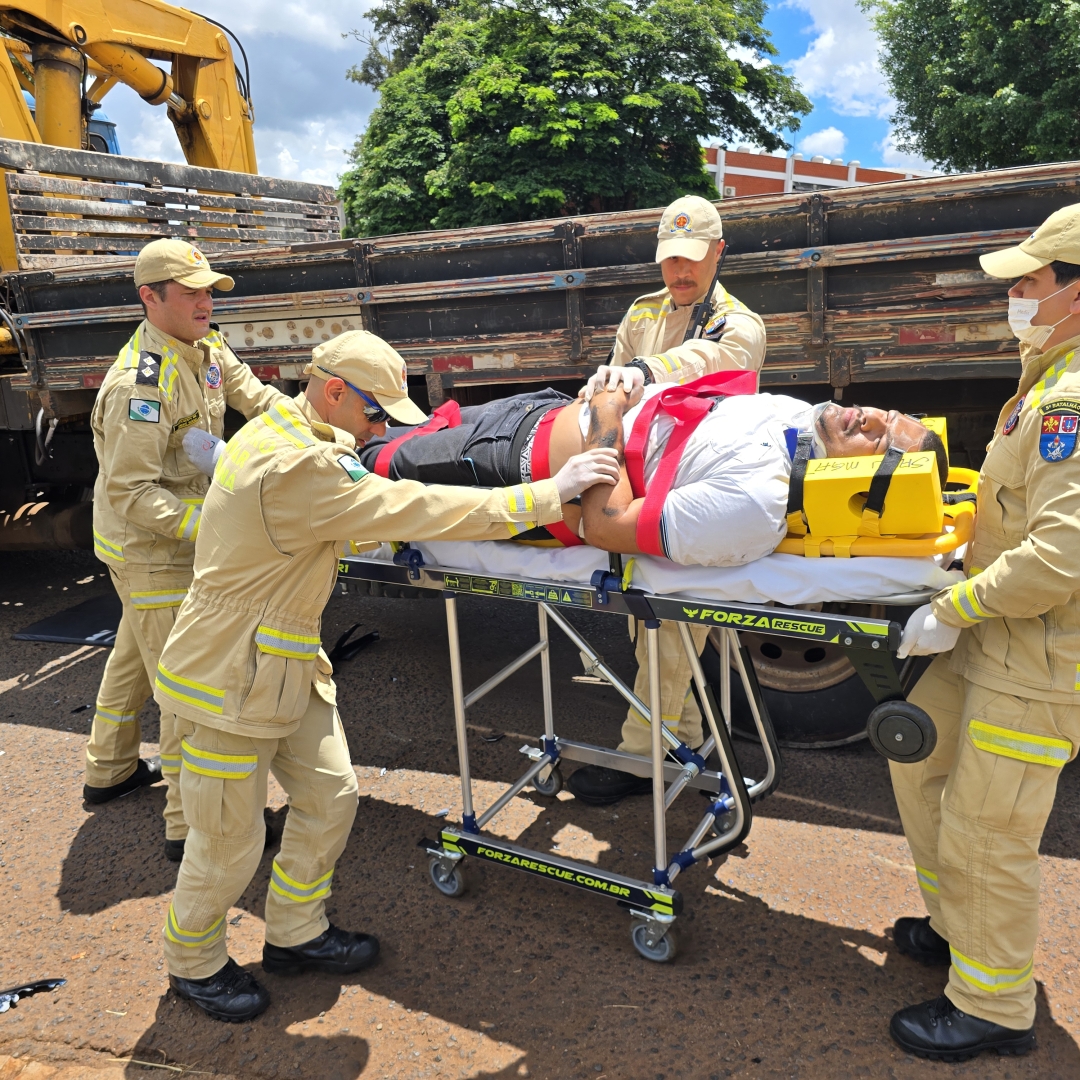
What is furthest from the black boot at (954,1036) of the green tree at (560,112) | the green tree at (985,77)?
the green tree at (985,77)

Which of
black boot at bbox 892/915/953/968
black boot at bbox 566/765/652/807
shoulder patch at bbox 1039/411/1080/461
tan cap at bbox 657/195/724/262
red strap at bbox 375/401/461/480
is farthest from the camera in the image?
black boot at bbox 566/765/652/807

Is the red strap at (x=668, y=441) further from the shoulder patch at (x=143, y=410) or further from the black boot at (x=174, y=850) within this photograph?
the black boot at (x=174, y=850)

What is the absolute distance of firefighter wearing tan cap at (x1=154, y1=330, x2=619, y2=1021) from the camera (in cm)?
218

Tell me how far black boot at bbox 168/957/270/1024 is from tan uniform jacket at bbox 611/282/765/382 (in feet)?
7.29

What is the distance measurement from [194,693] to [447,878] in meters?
1.15

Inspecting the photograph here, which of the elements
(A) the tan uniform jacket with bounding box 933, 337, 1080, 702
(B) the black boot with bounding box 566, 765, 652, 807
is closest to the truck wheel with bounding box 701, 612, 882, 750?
(B) the black boot with bounding box 566, 765, 652, 807

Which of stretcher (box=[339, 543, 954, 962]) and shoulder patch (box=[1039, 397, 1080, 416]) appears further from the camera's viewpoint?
stretcher (box=[339, 543, 954, 962])

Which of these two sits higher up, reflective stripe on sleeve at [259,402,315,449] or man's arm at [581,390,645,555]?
reflective stripe on sleeve at [259,402,315,449]

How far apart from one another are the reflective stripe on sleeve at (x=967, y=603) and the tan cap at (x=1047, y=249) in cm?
75

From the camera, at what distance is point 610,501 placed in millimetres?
2316

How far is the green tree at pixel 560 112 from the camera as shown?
14406 mm

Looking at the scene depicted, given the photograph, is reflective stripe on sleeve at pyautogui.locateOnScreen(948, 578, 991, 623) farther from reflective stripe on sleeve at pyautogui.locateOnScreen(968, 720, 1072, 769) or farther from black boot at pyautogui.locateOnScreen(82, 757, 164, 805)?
black boot at pyautogui.locateOnScreen(82, 757, 164, 805)

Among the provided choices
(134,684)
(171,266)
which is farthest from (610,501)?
(134,684)

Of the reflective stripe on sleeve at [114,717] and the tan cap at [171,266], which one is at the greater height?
the tan cap at [171,266]
